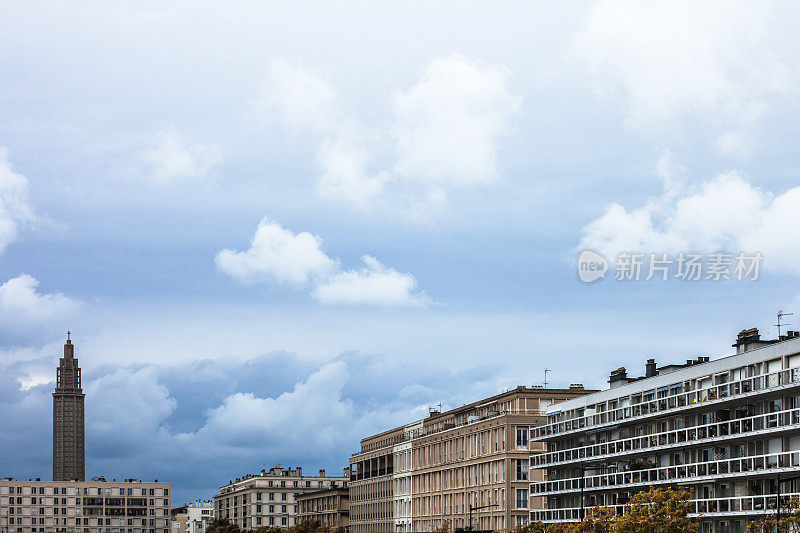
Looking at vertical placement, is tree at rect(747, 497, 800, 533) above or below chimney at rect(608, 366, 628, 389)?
below

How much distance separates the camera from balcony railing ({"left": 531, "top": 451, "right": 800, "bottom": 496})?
267 ft

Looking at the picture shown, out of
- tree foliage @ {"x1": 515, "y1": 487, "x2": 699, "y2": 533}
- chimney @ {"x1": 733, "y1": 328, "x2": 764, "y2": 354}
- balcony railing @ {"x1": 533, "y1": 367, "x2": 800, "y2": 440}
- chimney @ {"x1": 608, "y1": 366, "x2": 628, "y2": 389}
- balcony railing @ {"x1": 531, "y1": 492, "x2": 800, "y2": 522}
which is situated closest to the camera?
balcony railing @ {"x1": 531, "y1": 492, "x2": 800, "y2": 522}

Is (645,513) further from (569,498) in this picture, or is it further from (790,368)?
(569,498)

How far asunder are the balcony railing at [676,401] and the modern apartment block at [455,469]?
9329mm

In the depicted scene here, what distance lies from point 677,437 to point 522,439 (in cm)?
3774

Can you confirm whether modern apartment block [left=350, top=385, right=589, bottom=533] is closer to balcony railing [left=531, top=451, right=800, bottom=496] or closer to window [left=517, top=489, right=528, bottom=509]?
window [left=517, top=489, right=528, bottom=509]

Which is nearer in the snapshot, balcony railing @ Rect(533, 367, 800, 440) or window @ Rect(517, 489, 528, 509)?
balcony railing @ Rect(533, 367, 800, 440)

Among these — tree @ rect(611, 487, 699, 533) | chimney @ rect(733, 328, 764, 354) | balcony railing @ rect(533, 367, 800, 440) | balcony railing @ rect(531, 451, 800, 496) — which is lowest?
tree @ rect(611, 487, 699, 533)

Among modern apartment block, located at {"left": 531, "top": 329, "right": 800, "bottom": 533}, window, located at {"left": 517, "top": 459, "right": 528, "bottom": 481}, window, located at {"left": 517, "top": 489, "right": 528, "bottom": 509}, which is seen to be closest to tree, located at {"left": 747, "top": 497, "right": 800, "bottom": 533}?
modern apartment block, located at {"left": 531, "top": 329, "right": 800, "bottom": 533}

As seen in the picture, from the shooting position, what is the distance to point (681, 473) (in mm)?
94375

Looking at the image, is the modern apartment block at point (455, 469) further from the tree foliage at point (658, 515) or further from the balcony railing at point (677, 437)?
the tree foliage at point (658, 515)

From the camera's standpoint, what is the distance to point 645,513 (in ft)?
268

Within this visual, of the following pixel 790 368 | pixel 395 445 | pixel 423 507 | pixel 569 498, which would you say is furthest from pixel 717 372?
pixel 395 445

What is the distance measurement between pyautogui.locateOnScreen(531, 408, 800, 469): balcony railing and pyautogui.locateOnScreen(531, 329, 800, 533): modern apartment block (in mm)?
93
